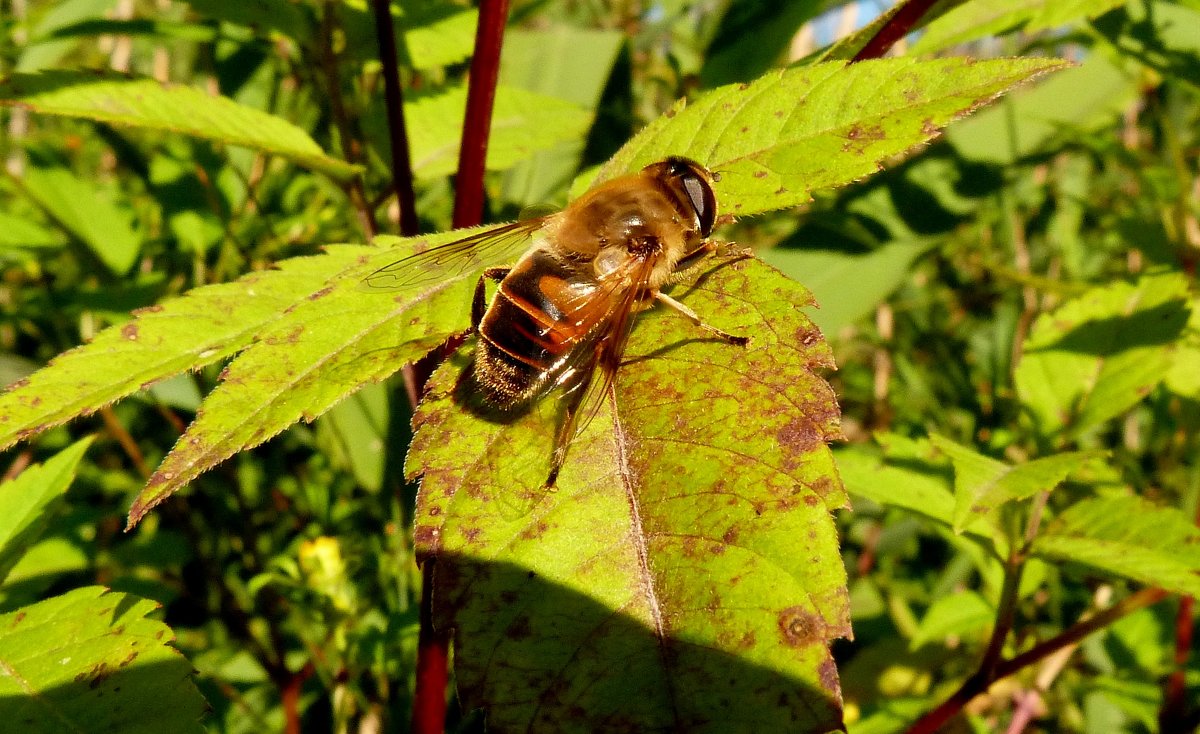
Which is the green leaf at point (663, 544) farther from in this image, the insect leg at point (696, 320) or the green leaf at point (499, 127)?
the green leaf at point (499, 127)

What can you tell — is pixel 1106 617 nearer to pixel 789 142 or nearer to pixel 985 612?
pixel 985 612

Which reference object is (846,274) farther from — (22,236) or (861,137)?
(22,236)

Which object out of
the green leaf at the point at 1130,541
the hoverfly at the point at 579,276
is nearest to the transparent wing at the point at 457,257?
the hoverfly at the point at 579,276

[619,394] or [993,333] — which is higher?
[619,394]

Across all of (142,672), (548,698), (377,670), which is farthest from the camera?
(377,670)

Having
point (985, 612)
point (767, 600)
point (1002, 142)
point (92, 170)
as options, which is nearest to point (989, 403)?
point (1002, 142)

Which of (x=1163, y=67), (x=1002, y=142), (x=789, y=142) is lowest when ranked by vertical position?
(x=1002, y=142)

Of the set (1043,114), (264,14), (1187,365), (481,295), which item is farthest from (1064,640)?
(1043,114)
